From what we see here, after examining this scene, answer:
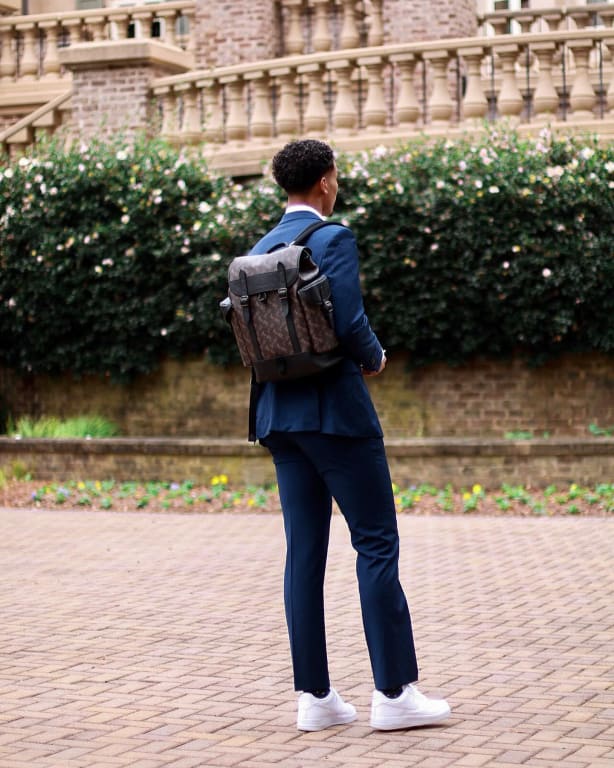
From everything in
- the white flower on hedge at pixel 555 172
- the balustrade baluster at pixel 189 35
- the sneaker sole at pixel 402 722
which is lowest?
the sneaker sole at pixel 402 722

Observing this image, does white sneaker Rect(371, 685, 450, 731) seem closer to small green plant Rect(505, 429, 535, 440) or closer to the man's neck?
the man's neck

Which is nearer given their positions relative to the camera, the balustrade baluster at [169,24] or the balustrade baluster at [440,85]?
the balustrade baluster at [440,85]

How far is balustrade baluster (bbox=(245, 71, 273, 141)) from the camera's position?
611 inches

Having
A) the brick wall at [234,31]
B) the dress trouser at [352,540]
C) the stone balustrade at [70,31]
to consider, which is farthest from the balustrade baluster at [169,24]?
the dress trouser at [352,540]

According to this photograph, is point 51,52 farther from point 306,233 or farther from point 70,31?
point 306,233

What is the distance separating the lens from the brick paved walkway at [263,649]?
16.5 feet

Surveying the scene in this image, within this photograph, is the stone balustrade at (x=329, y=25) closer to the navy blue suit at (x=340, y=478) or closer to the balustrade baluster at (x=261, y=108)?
the balustrade baluster at (x=261, y=108)

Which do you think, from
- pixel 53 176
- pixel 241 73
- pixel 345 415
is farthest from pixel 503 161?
pixel 345 415

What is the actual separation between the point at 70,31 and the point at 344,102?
7470 millimetres

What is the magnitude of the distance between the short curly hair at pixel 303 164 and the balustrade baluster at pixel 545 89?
31.3 ft

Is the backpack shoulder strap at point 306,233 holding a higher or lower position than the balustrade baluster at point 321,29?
lower

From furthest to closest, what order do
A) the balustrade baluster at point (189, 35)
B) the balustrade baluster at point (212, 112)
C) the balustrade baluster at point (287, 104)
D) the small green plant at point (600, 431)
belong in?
the balustrade baluster at point (189, 35) < the balustrade baluster at point (212, 112) < the balustrade baluster at point (287, 104) < the small green plant at point (600, 431)

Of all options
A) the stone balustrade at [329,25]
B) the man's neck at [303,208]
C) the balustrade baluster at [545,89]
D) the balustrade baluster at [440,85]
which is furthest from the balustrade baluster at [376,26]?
the man's neck at [303,208]

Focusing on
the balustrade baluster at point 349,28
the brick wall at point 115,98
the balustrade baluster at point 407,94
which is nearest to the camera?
the balustrade baluster at point 407,94
